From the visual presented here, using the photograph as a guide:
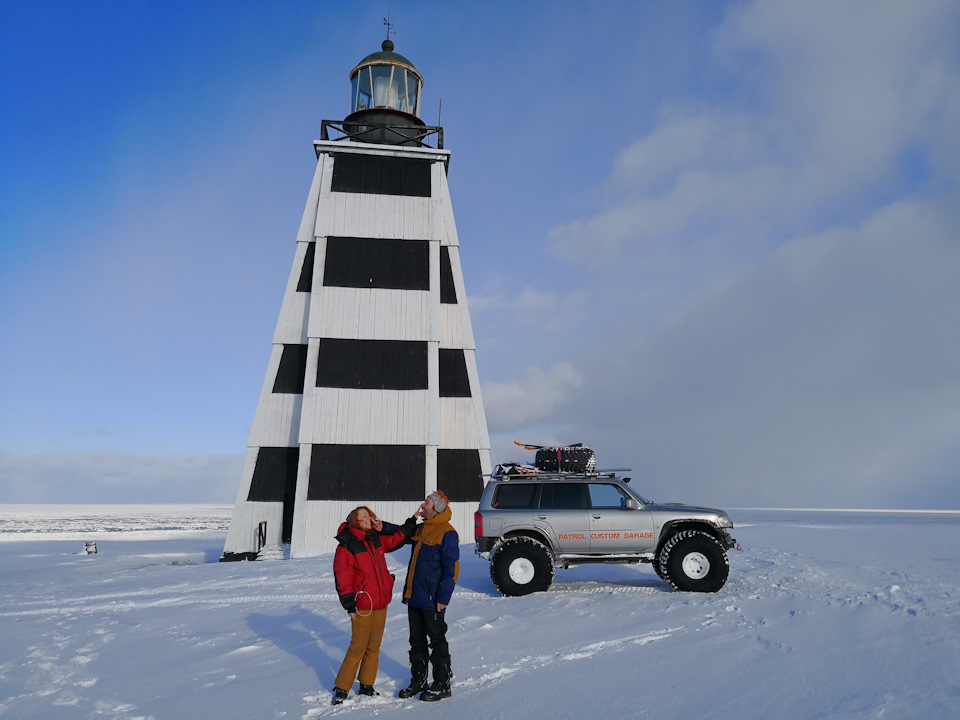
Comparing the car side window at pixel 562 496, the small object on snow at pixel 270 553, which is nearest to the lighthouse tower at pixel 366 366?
the small object on snow at pixel 270 553

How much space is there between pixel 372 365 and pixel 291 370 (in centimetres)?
304

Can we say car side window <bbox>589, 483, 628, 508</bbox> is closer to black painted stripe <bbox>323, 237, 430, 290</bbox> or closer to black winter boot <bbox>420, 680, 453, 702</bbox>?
black winter boot <bbox>420, 680, 453, 702</bbox>

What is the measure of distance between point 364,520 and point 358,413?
14.4 m

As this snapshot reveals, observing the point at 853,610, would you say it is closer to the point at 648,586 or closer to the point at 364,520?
the point at 648,586

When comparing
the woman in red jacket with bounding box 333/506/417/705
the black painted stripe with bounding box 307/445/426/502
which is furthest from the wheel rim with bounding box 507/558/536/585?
the black painted stripe with bounding box 307/445/426/502

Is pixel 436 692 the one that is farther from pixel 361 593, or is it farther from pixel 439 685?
pixel 361 593

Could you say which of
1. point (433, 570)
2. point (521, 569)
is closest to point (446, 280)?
point (521, 569)

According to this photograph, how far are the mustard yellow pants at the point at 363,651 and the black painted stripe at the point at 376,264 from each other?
1625 cm

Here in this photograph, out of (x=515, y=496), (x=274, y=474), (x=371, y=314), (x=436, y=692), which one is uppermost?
(x=371, y=314)

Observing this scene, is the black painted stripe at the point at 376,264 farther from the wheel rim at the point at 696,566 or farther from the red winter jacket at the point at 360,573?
the red winter jacket at the point at 360,573

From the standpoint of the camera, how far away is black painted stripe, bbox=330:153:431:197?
22.0m

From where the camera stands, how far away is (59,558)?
21531 millimetres

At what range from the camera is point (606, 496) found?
11227 millimetres

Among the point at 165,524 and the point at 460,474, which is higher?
the point at 460,474
